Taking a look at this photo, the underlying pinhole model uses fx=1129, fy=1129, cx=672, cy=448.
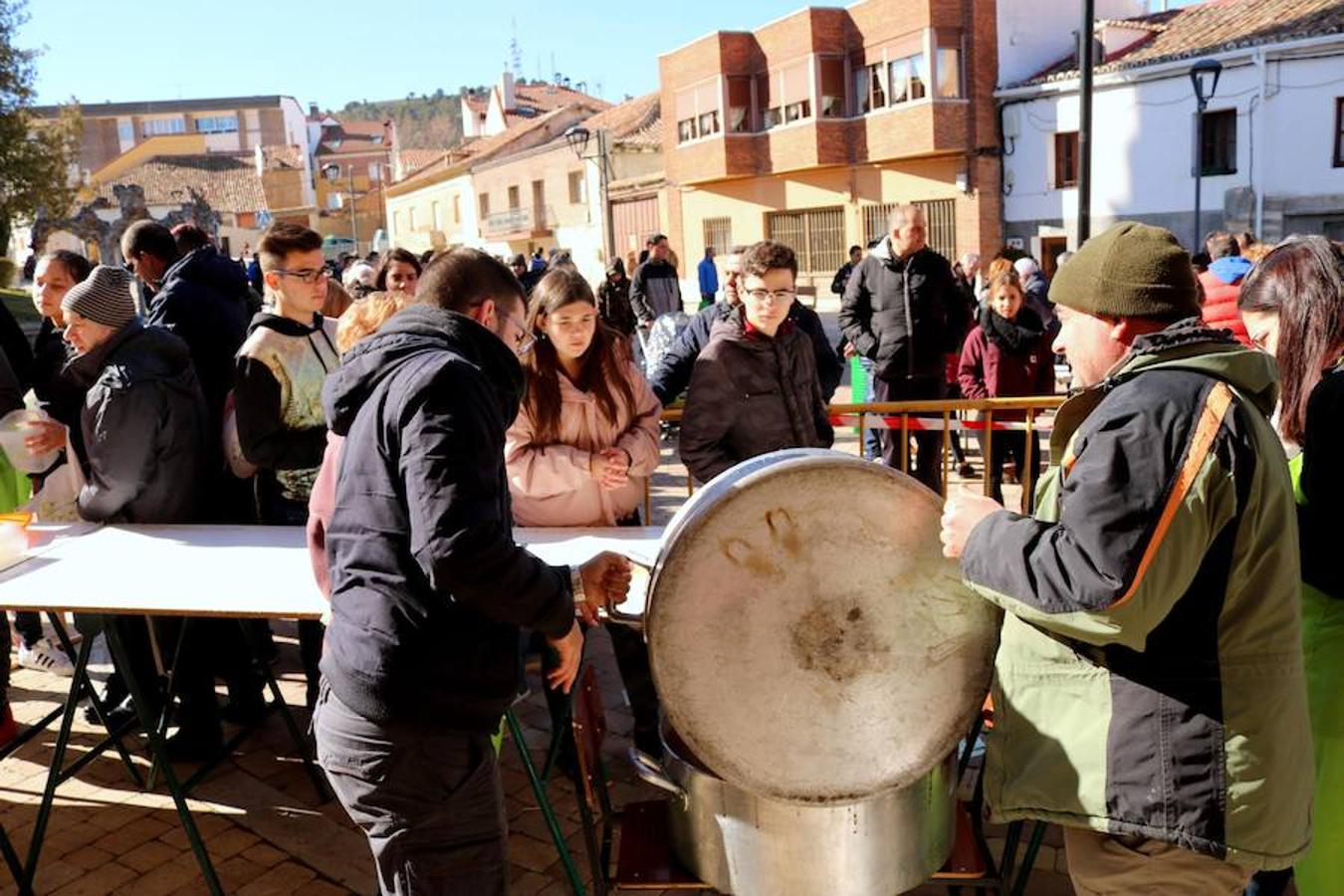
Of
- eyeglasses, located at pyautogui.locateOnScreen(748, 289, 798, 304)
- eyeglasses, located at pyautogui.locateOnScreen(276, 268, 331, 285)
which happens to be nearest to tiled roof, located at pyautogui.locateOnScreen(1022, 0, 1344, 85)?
eyeglasses, located at pyautogui.locateOnScreen(748, 289, 798, 304)

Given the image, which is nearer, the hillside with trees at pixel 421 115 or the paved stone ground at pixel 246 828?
the paved stone ground at pixel 246 828

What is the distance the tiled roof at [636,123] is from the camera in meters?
43.4

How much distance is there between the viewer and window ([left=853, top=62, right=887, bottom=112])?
30.6 metres

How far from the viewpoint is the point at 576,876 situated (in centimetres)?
323

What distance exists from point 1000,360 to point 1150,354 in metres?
5.94

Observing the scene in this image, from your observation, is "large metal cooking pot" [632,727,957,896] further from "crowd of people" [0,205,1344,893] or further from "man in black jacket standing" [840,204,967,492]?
"man in black jacket standing" [840,204,967,492]

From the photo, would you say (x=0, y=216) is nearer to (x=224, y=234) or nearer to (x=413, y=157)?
(x=224, y=234)

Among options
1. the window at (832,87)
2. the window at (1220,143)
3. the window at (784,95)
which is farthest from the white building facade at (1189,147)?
the window at (784,95)

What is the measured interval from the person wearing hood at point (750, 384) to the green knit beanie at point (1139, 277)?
2028mm

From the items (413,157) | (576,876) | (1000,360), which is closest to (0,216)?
(1000,360)

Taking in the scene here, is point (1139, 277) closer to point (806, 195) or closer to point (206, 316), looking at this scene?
point (206, 316)

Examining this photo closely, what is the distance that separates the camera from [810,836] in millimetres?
2635

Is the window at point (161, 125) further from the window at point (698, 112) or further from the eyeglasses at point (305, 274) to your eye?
the eyeglasses at point (305, 274)

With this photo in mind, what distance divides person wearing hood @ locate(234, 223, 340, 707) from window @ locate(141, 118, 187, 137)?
101 metres
